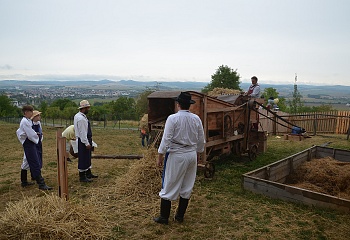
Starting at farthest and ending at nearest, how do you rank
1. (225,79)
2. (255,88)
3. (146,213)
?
1. (225,79)
2. (255,88)
3. (146,213)

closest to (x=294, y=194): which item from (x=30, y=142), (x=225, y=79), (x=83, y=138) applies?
(x=83, y=138)

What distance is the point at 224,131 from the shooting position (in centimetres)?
805

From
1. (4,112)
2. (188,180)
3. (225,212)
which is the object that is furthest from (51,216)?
(4,112)

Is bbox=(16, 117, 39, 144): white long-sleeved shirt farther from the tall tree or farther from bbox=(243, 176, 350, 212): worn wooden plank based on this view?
the tall tree

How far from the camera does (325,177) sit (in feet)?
21.3

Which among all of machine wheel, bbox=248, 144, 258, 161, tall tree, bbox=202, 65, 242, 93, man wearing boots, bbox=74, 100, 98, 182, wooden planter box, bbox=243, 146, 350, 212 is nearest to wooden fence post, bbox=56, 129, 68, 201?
man wearing boots, bbox=74, 100, 98, 182

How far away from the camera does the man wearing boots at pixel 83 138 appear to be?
22.1ft

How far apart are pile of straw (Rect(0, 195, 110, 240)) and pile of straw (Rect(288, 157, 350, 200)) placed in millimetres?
4574

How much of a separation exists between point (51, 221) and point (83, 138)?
3.17 metres

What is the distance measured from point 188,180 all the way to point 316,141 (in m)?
10.8

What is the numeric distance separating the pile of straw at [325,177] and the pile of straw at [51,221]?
457cm

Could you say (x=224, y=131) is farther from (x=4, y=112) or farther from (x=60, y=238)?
(x=4, y=112)

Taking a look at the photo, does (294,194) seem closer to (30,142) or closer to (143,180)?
(143,180)

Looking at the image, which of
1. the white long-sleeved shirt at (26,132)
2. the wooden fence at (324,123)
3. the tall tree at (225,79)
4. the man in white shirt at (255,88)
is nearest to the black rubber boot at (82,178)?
the white long-sleeved shirt at (26,132)
